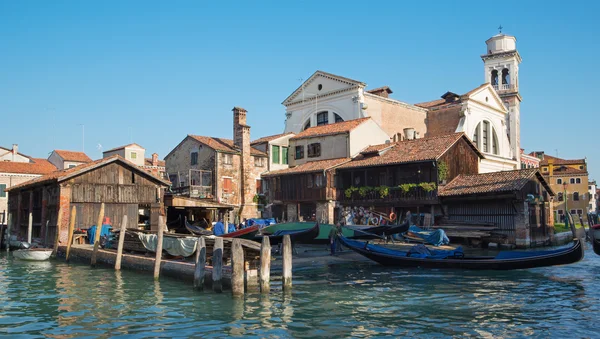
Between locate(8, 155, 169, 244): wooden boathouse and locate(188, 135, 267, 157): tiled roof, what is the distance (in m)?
8.26

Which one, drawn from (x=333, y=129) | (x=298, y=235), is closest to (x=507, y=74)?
(x=333, y=129)

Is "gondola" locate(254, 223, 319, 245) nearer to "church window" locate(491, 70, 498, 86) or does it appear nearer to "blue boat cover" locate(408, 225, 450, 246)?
"blue boat cover" locate(408, 225, 450, 246)

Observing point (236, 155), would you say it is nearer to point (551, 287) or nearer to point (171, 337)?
point (551, 287)

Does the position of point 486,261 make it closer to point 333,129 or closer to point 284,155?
point 333,129

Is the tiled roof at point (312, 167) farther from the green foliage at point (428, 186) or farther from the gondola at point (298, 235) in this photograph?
the gondola at point (298, 235)

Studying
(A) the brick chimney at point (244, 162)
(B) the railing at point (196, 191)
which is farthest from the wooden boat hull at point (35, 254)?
(A) the brick chimney at point (244, 162)

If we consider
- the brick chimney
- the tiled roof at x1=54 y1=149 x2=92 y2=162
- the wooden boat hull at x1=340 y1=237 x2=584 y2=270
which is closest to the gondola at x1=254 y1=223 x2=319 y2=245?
the wooden boat hull at x1=340 y1=237 x2=584 y2=270

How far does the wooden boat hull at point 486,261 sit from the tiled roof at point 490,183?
25.6 feet

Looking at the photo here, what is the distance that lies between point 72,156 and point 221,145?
25128 millimetres

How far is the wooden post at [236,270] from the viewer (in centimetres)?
1208

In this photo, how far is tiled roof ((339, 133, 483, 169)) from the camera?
27.2 meters

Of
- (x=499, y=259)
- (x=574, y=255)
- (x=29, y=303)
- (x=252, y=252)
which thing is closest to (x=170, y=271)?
(x=252, y=252)

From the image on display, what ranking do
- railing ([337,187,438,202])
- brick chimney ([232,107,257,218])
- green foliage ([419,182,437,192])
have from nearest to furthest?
green foliage ([419,182,437,192]) → railing ([337,187,438,202]) → brick chimney ([232,107,257,218])

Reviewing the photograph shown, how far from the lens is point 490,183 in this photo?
2480 cm
